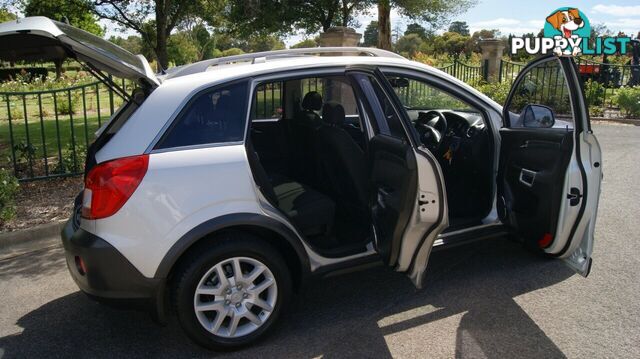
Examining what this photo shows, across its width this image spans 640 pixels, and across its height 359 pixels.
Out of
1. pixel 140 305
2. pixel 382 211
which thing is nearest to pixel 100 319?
pixel 140 305

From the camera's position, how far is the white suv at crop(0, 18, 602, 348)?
2.81 meters

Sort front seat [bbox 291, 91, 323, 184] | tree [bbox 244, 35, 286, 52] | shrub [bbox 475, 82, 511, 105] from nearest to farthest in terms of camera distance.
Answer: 1. front seat [bbox 291, 91, 323, 184]
2. shrub [bbox 475, 82, 511, 105]
3. tree [bbox 244, 35, 286, 52]

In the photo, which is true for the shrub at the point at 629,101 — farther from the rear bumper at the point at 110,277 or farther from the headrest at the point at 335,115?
the rear bumper at the point at 110,277

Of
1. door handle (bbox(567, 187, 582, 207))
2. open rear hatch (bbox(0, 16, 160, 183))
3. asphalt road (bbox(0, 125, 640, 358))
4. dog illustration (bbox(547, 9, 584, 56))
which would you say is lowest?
asphalt road (bbox(0, 125, 640, 358))

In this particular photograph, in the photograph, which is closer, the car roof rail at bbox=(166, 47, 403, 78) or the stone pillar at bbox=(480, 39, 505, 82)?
the car roof rail at bbox=(166, 47, 403, 78)

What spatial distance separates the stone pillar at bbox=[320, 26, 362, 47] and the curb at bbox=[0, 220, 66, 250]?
6300mm

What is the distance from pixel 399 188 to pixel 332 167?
946 mm

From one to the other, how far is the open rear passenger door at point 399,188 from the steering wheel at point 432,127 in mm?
967

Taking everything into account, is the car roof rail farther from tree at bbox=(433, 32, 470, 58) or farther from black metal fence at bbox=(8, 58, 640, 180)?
tree at bbox=(433, 32, 470, 58)

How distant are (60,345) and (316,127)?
2.33m

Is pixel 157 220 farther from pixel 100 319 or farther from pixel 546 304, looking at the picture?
pixel 546 304

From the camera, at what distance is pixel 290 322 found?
3.42 m

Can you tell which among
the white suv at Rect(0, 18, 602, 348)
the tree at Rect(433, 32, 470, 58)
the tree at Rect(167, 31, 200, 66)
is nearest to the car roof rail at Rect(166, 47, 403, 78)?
the white suv at Rect(0, 18, 602, 348)

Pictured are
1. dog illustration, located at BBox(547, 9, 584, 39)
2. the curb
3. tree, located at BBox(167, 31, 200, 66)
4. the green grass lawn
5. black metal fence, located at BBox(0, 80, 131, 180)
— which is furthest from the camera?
tree, located at BBox(167, 31, 200, 66)
